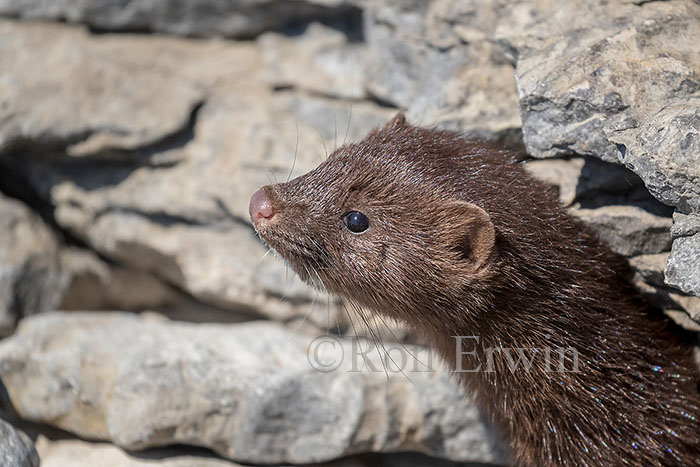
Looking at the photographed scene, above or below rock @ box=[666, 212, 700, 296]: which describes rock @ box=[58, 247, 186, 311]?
below

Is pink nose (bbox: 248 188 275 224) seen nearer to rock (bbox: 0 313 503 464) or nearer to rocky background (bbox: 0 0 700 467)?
rocky background (bbox: 0 0 700 467)

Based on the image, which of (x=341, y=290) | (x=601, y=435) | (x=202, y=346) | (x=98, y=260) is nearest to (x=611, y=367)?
(x=601, y=435)

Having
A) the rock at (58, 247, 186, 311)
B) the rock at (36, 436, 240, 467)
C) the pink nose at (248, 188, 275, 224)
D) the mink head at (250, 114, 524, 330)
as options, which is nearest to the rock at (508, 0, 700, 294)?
the mink head at (250, 114, 524, 330)

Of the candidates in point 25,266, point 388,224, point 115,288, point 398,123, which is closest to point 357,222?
point 388,224

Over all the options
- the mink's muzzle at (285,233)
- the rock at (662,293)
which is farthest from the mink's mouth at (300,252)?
the rock at (662,293)

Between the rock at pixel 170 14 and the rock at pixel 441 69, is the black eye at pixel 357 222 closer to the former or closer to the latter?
the rock at pixel 441 69

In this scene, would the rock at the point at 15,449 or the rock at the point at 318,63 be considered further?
the rock at the point at 318,63
